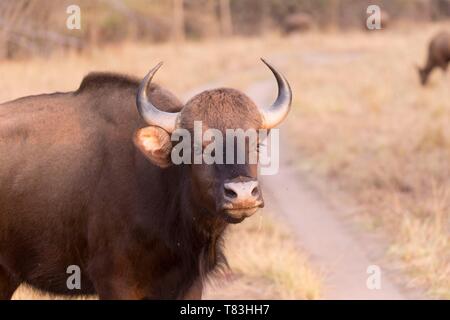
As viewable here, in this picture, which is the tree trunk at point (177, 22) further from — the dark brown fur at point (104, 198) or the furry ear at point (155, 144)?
the furry ear at point (155, 144)

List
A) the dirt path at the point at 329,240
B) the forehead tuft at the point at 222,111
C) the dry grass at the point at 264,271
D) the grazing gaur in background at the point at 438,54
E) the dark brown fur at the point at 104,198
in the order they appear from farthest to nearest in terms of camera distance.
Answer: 1. the grazing gaur in background at the point at 438,54
2. the dirt path at the point at 329,240
3. the dry grass at the point at 264,271
4. the dark brown fur at the point at 104,198
5. the forehead tuft at the point at 222,111

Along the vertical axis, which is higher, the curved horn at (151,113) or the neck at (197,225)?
the curved horn at (151,113)

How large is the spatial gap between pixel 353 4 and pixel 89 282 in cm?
5647

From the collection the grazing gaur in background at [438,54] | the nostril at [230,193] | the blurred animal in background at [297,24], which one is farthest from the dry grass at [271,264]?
the blurred animal in background at [297,24]

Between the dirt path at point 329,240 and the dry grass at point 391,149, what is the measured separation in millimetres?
260

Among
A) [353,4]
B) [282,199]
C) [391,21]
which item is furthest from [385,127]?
[353,4]

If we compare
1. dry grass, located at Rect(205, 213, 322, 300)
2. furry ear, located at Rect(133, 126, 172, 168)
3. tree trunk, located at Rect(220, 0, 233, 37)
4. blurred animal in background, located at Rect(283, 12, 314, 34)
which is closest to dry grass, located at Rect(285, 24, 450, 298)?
dry grass, located at Rect(205, 213, 322, 300)

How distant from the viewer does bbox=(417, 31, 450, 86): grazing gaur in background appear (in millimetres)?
23750

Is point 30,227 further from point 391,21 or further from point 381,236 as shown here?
point 391,21

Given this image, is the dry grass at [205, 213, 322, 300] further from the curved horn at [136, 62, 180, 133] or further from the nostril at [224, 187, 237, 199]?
the nostril at [224, 187, 237, 199]

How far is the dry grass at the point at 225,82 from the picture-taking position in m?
7.30

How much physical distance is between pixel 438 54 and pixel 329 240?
16916 millimetres
